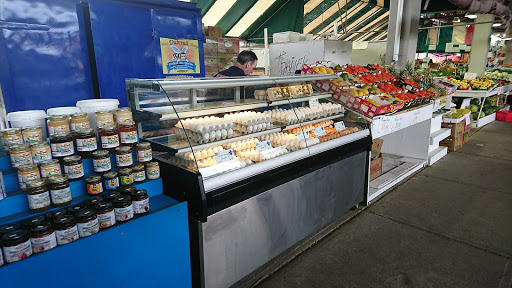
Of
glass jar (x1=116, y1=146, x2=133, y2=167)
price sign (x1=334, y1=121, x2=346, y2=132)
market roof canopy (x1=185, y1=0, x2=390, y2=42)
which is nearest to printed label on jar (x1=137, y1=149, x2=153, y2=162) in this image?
glass jar (x1=116, y1=146, x2=133, y2=167)

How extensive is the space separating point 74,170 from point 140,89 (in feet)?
2.96

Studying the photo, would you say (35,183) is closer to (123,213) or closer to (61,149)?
(61,149)

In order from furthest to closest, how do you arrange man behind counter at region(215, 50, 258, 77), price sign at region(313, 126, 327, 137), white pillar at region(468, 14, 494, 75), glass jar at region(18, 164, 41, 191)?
1. white pillar at region(468, 14, 494, 75)
2. man behind counter at region(215, 50, 258, 77)
3. price sign at region(313, 126, 327, 137)
4. glass jar at region(18, 164, 41, 191)

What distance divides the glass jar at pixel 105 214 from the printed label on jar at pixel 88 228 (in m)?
0.04

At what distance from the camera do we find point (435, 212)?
3.99 meters

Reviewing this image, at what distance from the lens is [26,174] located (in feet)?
5.71

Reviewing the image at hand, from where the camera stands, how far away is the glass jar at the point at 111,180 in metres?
2.01

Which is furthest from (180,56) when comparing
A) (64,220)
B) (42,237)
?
(42,237)

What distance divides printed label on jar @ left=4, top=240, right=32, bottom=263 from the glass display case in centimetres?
99

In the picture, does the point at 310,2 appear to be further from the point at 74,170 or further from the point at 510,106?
the point at 74,170

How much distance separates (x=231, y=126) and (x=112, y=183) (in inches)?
45.6

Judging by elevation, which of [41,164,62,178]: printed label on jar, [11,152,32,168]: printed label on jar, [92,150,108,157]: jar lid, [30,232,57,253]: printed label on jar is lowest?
[30,232,57,253]: printed label on jar

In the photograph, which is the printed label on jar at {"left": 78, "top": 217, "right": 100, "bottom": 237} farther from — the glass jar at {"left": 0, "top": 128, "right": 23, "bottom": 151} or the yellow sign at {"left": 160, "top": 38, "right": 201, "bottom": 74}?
the yellow sign at {"left": 160, "top": 38, "right": 201, "bottom": 74}

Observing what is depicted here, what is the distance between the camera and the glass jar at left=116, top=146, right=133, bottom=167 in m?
2.08
